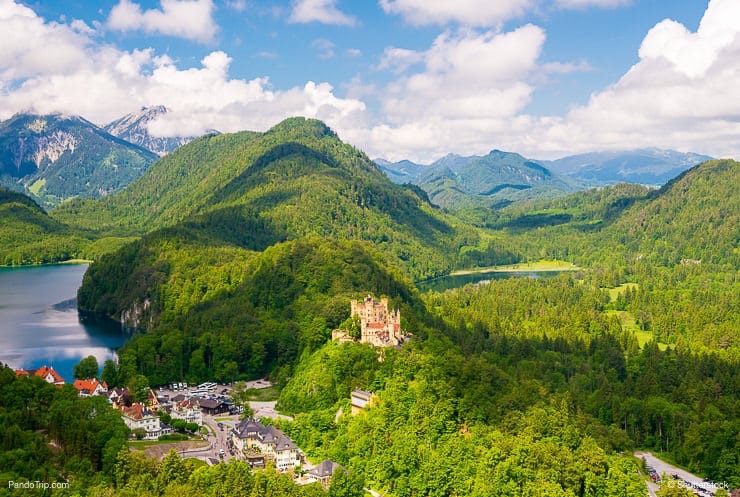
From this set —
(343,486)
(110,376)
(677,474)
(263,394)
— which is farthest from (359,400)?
(110,376)

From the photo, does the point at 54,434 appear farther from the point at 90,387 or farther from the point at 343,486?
the point at 343,486

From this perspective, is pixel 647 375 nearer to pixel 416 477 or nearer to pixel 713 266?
pixel 416 477

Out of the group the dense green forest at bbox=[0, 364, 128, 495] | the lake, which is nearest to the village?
the dense green forest at bbox=[0, 364, 128, 495]

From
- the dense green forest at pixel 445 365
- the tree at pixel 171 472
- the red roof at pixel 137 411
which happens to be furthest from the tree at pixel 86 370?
the tree at pixel 171 472

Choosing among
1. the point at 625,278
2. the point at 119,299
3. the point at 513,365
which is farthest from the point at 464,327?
the point at 625,278

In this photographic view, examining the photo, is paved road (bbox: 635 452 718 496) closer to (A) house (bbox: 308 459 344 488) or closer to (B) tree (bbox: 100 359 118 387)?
(A) house (bbox: 308 459 344 488)

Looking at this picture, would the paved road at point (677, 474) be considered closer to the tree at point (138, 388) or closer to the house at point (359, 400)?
the house at point (359, 400)
